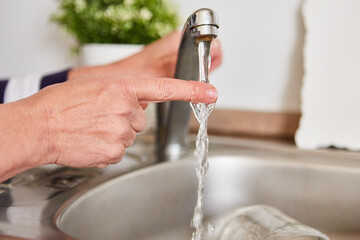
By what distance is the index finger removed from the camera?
0.38 metres

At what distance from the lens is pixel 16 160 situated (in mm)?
345

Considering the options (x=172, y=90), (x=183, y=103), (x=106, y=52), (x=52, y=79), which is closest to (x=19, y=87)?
(x=52, y=79)

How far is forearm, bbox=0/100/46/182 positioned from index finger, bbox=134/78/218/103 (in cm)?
11

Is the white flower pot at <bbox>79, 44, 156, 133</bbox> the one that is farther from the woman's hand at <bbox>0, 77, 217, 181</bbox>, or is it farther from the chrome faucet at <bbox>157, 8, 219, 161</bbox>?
the woman's hand at <bbox>0, 77, 217, 181</bbox>

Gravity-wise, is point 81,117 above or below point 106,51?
below

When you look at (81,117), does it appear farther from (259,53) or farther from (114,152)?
(259,53)

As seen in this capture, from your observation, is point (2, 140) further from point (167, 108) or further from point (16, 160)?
point (167, 108)

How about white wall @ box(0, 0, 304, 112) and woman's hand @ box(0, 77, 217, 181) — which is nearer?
woman's hand @ box(0, 77, 217, 181)

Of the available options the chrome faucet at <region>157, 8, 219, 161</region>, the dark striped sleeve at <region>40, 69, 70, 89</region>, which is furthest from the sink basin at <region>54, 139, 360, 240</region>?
the dark striped sleeve at <region>40, 69, 70, 89</region>

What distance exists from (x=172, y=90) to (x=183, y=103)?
0.20 metres

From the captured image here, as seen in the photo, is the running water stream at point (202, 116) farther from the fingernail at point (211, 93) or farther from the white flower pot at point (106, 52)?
the white flower pot at point (106, 52)

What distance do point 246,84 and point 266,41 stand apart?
0.11 m

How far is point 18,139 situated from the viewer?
35 cm

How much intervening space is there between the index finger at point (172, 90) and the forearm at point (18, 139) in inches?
4.3
